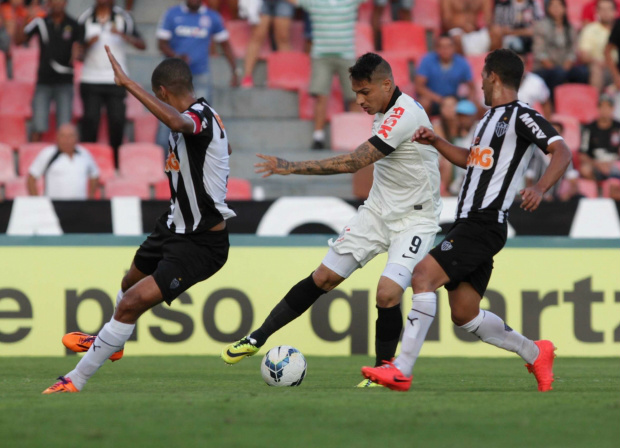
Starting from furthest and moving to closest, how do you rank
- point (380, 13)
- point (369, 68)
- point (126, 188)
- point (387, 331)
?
point (380, 13)
point (126, 188)
point (387, 331)
point (369, 68)

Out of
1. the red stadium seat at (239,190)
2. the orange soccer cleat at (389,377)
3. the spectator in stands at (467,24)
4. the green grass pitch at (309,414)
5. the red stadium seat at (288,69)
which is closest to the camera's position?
the green grass pitch at (309,414)

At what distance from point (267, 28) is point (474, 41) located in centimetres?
299

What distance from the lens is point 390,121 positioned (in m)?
6.88

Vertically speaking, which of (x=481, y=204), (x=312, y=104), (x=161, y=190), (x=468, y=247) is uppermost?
(x=312, y=104)

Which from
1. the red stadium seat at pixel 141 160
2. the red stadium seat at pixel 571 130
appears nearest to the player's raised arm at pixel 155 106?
the red stadium seat at pixel 141 160

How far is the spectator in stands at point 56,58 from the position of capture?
13.4m

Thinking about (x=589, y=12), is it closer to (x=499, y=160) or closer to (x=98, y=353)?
(x=499, y=160)

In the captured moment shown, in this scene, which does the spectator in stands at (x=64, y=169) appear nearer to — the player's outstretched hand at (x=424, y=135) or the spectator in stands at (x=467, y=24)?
the spectator in stands at (x=467, y=24)


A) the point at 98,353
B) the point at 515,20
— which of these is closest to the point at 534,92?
the point at 515,20

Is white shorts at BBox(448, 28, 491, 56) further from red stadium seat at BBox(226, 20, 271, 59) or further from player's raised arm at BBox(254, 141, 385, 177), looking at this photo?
player's raised arm at BBox(254, 141, 385, 177)

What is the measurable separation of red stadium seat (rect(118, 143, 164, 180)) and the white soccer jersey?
632 centimetres

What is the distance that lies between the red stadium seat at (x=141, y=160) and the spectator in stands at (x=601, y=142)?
5.32 metres

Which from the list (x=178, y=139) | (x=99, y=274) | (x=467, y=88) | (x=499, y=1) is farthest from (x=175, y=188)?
(x=499, y=1)

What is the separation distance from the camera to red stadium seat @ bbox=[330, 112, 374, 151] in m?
13.9
